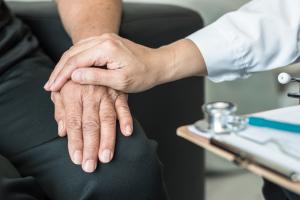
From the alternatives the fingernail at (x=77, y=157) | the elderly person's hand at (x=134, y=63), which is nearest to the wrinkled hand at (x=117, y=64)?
the elderly person's hand at (x=134, y=63)

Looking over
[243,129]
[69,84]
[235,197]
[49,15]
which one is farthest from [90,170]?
[235,197]

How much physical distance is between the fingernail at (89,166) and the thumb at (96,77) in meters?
0.12

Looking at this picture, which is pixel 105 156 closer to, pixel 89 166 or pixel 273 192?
pixel 89 166

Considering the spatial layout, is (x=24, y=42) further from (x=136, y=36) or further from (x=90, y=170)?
(x=90, y=170)

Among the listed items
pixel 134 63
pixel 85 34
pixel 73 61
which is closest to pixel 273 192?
pixel 134 63

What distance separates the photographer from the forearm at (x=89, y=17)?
0.94 m

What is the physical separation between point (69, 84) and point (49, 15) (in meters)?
0.28

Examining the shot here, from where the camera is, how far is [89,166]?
2.43ft

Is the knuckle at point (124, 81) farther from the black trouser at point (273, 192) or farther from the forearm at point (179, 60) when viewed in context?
the black trouser at point (273, 192)

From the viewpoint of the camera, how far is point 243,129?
54 centimetres

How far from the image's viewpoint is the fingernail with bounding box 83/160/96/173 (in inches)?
29.2

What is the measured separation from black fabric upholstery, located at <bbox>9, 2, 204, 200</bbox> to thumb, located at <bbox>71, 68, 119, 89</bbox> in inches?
9.3

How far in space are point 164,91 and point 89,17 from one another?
0.78 ft

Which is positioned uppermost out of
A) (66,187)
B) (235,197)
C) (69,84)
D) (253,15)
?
(253,15)
